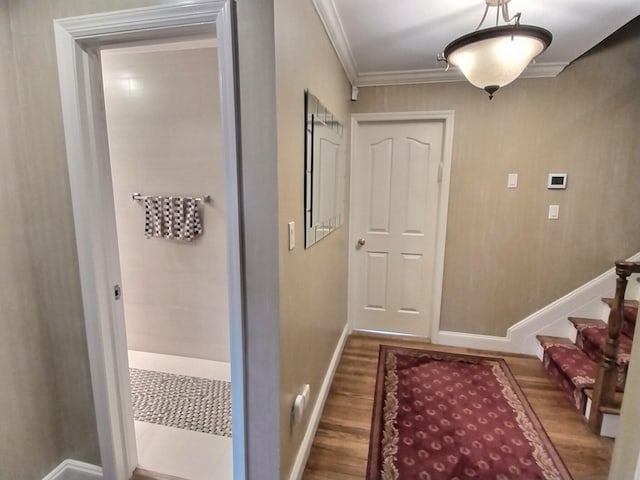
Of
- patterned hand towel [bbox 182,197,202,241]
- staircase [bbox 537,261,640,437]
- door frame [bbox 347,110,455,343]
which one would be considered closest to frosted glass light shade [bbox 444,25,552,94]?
door frame [bbox 347,110,455,343]

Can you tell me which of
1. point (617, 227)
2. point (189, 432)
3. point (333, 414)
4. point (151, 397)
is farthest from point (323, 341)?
point (617, 227)

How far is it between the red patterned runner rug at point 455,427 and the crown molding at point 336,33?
7.66ft

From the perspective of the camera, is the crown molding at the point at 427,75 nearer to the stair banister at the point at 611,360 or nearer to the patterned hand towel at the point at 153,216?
→ the stair banister at the point at 611,360

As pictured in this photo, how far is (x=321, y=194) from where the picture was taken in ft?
6.08

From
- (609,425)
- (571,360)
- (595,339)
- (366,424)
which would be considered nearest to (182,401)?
(366,424)

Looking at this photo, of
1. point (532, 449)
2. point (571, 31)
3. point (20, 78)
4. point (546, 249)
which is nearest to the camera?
point (20, 78)

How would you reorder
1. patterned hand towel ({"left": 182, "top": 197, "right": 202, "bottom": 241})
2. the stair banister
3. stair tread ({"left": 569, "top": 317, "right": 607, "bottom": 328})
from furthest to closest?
stair tread ({"left": 569, "top": 317, "right": 607, "bottom": 328})
patterned hand towel ({"left": 182, "top": 197, "right": 202, "bottom": 241})
the stair banister

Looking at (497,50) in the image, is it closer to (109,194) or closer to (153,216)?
(109,194)

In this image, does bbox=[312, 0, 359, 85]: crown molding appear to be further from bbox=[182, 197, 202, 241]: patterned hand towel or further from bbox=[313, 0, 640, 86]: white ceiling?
bbox=[182, 197, 202, 241]: patterned hand towel

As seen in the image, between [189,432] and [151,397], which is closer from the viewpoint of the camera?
[189,432]

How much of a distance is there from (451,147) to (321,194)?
4.96 feet

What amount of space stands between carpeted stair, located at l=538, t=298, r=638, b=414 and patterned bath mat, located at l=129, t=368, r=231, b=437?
2.26m

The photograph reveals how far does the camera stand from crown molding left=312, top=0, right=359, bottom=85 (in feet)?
5.34

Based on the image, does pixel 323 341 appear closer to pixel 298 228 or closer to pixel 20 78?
pixel 298 228
